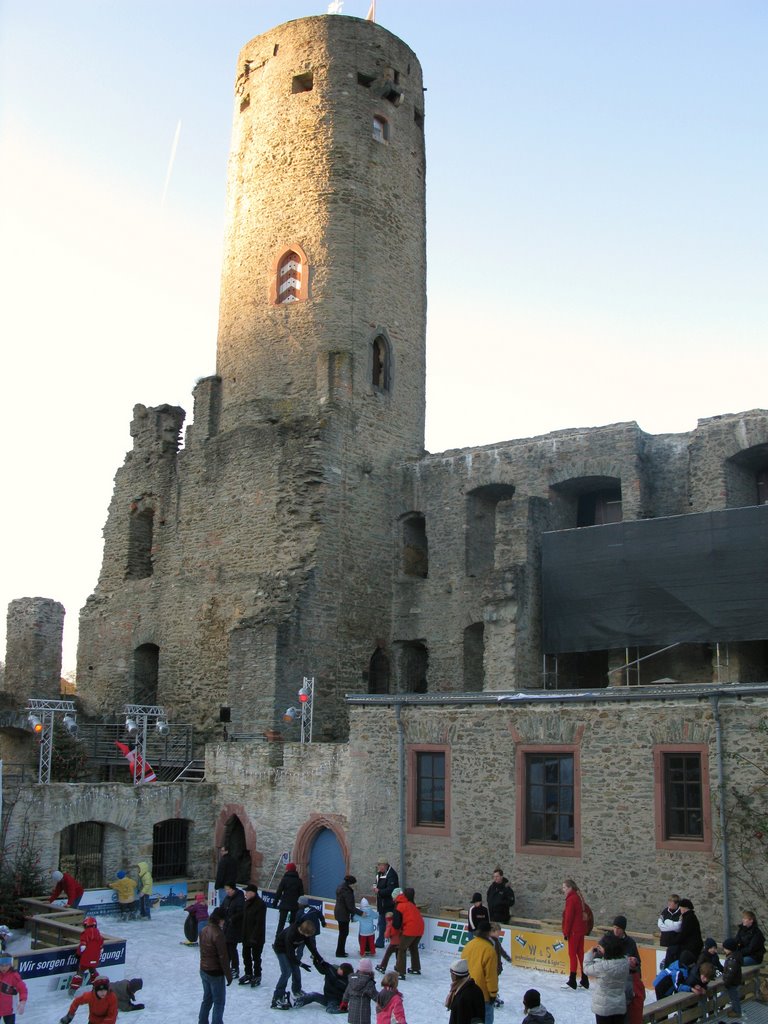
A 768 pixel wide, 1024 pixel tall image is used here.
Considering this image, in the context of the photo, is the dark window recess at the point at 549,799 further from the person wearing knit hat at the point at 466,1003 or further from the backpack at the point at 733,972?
the person wearing knit hat at the point at 466,1003

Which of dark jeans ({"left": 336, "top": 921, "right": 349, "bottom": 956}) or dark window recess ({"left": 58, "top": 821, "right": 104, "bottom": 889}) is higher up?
dark window recess ({"left": 58, "top": 821, "right": 104, "bottom": 889})

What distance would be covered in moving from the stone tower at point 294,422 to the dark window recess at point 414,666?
51 cm

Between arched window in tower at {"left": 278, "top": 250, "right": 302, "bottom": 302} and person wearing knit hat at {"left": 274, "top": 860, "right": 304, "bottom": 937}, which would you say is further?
arched window in tower at {"left": 278, "top": 250, "right": 302, "bottom": 302}

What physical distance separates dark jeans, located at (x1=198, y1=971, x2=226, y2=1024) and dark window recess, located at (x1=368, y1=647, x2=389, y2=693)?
45.2ft

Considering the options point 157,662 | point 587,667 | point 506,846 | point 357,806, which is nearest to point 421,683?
point 587,667

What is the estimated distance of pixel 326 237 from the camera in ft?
86.8

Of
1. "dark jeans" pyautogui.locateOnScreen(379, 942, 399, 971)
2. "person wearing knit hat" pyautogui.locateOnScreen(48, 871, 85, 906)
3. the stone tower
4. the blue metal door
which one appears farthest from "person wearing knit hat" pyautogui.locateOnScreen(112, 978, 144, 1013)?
the stone tower

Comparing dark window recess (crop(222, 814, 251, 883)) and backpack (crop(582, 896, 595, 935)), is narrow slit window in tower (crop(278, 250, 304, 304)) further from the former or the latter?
backpack (crop(582, 896, 595, 935))

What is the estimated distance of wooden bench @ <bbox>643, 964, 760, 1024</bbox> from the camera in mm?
10453

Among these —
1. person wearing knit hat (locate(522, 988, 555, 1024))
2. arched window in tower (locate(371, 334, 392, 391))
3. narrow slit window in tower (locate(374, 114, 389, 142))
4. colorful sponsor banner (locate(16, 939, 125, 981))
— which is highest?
narrow slit window in tower (locate(374, 114, 389, 142))

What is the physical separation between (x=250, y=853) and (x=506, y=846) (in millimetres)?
5837

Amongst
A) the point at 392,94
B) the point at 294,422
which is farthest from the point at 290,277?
the point at 392,94

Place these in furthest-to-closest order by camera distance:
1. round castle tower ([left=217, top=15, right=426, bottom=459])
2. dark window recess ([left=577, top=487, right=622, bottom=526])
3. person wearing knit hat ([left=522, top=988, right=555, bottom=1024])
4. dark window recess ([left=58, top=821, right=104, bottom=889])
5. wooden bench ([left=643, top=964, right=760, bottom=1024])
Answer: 1. round castle tower ([left=217, top=15, right=426, bottom=459])
2. dark window recess ([left=577, top=487, right=622, bottom=526])
3. dark window recess ([left=58, top=821, right=104, bottom=889])
4. wooden bench ([left=643, top=964, right=760, bottom=1024])
5. person wearing knit hat ([left=522, top=988, right=555, bottom=1024])

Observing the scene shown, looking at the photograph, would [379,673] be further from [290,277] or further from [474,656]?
[290,277]
